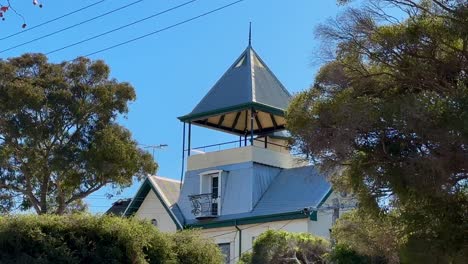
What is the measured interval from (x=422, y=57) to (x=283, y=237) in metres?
11.2

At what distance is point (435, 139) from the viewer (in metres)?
11.0

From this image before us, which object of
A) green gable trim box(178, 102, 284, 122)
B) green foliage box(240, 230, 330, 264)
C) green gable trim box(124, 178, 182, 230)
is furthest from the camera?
green gable trim box(124, 178, 182, 230)

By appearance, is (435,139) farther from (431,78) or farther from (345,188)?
(345,188)

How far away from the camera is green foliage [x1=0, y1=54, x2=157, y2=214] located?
29984mm

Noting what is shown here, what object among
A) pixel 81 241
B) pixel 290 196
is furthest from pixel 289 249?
pixel 81 241

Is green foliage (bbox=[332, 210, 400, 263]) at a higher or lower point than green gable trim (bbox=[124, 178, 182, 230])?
lower

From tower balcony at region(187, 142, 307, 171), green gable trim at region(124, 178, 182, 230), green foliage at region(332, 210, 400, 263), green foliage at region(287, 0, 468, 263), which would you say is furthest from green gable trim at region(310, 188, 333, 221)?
green foliage at region(287, 0, 468, 263)

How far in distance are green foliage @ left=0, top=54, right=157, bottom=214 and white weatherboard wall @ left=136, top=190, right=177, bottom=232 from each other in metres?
1.56

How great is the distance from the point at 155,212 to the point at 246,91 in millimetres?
6786

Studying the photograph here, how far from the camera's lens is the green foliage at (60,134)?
29984mm

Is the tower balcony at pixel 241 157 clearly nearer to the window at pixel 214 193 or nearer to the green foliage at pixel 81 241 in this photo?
the window at pixel 214 193

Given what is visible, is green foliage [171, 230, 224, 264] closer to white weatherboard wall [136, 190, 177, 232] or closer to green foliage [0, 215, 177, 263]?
green foliage [0, 215, 177, 263]

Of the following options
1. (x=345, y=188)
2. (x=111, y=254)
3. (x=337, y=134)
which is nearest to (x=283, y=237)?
(x=111, y=254)

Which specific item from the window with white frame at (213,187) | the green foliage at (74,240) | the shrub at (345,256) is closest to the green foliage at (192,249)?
the green foliage at (74,240)
